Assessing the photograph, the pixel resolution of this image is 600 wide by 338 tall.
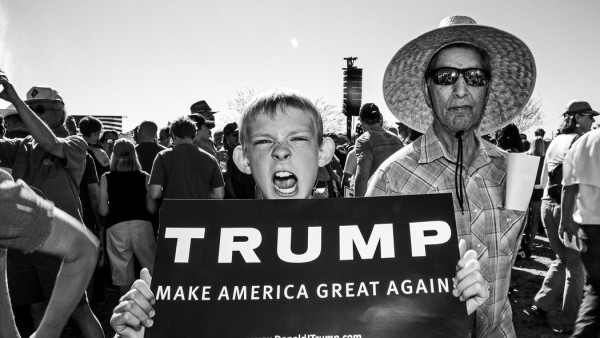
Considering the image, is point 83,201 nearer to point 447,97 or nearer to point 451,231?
point 447,97

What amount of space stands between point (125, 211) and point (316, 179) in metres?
2.96

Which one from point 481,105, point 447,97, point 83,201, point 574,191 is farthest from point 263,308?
point 83,201

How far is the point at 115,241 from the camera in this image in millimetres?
4875

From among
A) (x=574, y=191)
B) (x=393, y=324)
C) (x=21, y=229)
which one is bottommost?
(x=574, y=191)

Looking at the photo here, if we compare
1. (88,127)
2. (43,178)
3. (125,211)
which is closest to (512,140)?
(125,211)

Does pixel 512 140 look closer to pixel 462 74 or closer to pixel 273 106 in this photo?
pixel 462 74

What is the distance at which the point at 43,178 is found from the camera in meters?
3.46

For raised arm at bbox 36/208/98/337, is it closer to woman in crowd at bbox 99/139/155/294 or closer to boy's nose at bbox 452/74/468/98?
boy's nose at bbox 452/74/468/98

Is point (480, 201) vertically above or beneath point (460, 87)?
beneath

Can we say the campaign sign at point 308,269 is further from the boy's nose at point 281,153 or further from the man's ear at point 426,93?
the man's ear at point 426,93

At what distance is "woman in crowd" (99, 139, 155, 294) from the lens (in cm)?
482

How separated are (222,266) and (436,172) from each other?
1089mm

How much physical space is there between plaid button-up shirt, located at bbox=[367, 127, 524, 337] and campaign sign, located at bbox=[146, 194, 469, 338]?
581 mm

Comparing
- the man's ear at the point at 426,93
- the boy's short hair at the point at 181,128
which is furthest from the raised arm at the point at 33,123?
the man's ear at the point at 426,93
